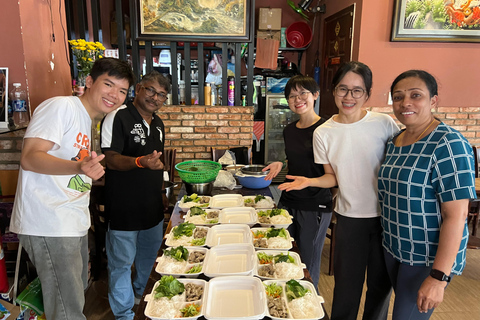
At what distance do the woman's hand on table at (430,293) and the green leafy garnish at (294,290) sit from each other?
53cm

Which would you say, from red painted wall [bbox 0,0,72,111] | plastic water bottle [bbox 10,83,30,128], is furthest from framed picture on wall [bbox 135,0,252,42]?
plastic water bottle [bbox 10,83,30,128]

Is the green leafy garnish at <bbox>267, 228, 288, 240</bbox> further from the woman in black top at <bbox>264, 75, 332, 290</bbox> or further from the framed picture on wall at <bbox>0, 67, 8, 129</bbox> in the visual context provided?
the framed picture on wall at <bbox>0, 67, 8, 129</bbox>

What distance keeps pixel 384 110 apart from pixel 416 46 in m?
0.82

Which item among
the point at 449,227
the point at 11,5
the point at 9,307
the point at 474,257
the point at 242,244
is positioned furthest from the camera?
the point at 474,257

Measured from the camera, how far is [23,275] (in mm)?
2252

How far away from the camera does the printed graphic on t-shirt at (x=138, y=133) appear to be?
205 cm

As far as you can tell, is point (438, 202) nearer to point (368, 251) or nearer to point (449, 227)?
point (449, 227)

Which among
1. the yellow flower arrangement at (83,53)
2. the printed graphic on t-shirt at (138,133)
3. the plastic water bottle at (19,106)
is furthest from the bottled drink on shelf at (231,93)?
the plastic water bottle at (19,106)

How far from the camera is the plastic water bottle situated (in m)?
2.30

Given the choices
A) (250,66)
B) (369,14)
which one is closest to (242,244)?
(250,66)

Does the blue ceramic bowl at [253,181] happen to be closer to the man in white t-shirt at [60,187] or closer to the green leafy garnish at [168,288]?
the man in white t-shirt at [60,187]

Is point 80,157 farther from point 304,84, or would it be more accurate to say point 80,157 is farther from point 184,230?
point 304,84

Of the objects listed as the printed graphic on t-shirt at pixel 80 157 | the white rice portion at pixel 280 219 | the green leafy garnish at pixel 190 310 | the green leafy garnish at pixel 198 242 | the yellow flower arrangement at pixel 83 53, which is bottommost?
the green leafy garnish at pixel 190 310

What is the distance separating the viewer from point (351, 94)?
173 cm
